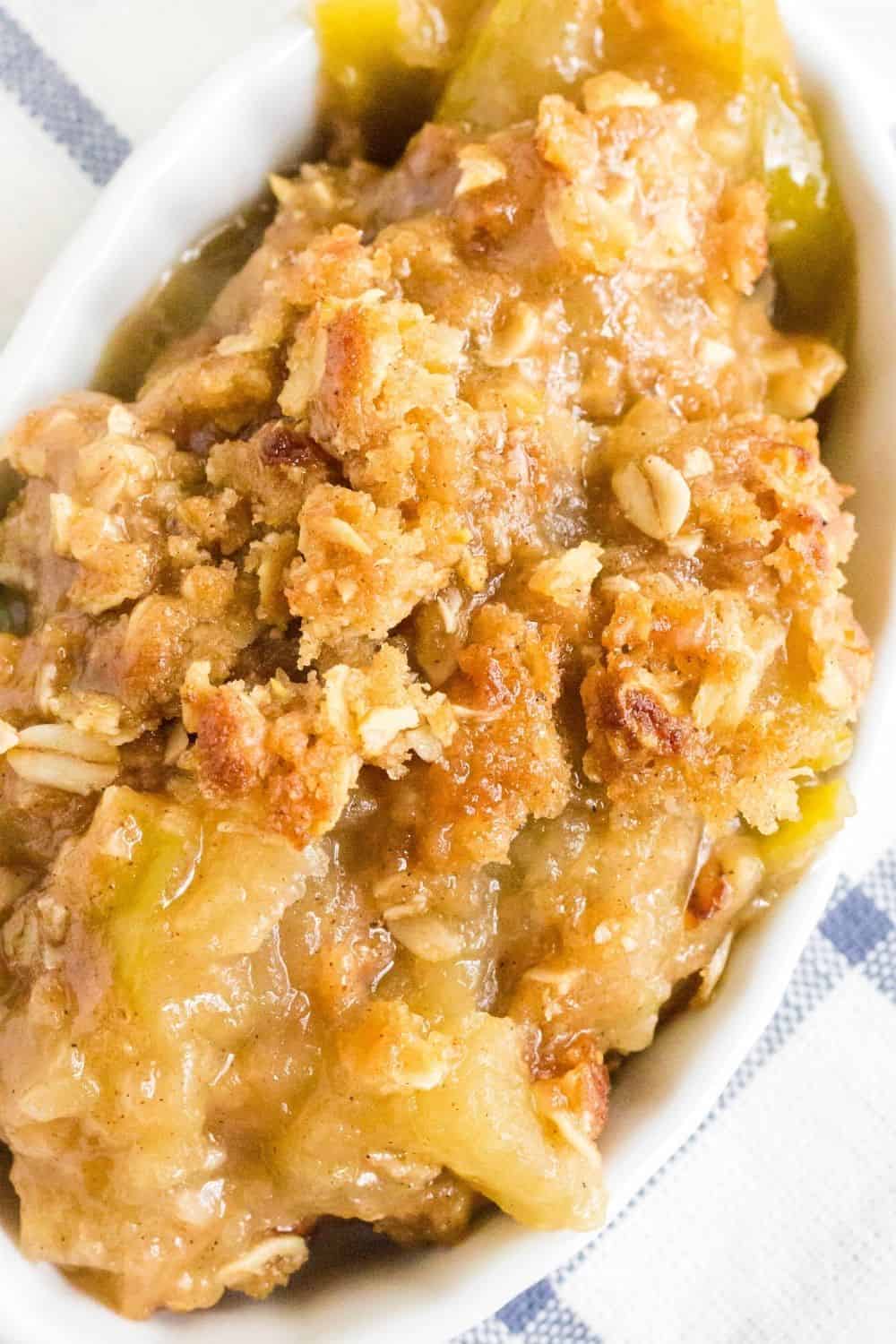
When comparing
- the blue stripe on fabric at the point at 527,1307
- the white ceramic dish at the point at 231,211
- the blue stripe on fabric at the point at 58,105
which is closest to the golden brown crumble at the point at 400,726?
the white ceramic dish at the point at 231,211

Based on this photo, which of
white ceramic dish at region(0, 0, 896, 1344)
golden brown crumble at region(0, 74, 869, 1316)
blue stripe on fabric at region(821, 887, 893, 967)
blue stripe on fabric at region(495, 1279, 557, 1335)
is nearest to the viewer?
golden brown crumble at region(0, 74, 869, 1316)

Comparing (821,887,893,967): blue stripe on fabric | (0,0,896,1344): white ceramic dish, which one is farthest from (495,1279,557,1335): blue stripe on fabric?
(821,887,893,967): blue stripe on fabric

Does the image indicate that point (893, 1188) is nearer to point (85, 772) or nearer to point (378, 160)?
point (85, 772)

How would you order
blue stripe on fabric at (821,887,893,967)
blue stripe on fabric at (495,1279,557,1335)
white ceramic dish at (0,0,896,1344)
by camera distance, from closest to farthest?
white ceramic dish at (0,0,896,1344) → blue stripe on fabric at (495,1279,557,1335) → blue stripe on fabric at (821,887,893,967)

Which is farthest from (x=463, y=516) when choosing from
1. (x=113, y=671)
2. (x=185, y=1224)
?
(x=185, y=1224)

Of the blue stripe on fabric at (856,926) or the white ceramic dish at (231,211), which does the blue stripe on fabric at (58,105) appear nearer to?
the white ceramic dish at (231,211)

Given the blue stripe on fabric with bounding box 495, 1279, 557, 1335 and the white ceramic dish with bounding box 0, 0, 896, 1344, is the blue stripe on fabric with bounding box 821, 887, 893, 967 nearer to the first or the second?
the white ceramic dish with bounding box 0, 0, 896, 1344

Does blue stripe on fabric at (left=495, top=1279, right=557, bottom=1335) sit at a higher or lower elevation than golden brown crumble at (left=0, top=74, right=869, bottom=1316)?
lower
